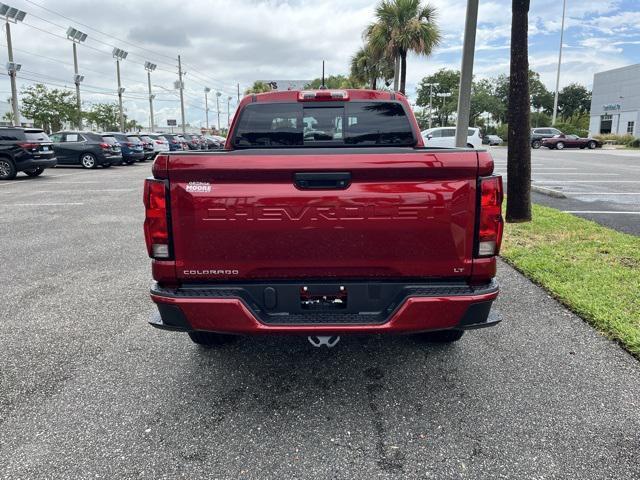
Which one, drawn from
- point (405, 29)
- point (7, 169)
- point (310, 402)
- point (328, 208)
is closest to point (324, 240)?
point (328, 208)

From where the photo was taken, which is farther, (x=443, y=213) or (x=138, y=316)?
(x=138, y=316)

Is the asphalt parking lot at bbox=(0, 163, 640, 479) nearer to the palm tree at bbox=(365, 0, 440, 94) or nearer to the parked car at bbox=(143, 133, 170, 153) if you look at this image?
the palm tree at bbox=(365, 0, 440, 94)

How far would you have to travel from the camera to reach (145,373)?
11.2 ft

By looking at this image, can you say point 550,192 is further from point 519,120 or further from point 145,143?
point 145,143

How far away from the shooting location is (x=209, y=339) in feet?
12.1

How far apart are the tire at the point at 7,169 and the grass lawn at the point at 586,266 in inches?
648

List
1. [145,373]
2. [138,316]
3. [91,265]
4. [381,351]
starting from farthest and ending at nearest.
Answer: [91,265], [138,316], [381,351], [145,373]

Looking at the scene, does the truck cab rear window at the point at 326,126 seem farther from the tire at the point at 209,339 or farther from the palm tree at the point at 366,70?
the palm tree at the point at 366,70

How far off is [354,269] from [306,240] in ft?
1.04

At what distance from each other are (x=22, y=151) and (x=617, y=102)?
68.8 m

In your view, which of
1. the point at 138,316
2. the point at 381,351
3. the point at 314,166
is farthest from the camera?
the point at 138,316

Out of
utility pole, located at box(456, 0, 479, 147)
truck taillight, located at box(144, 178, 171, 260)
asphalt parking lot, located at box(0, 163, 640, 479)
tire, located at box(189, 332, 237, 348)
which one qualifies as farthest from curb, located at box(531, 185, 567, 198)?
truck taillight, located at box(144, 178, 171, 260)

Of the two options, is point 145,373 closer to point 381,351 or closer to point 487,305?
point 381,351

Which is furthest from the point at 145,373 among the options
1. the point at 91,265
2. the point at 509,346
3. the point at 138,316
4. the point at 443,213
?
the point at 91,265
